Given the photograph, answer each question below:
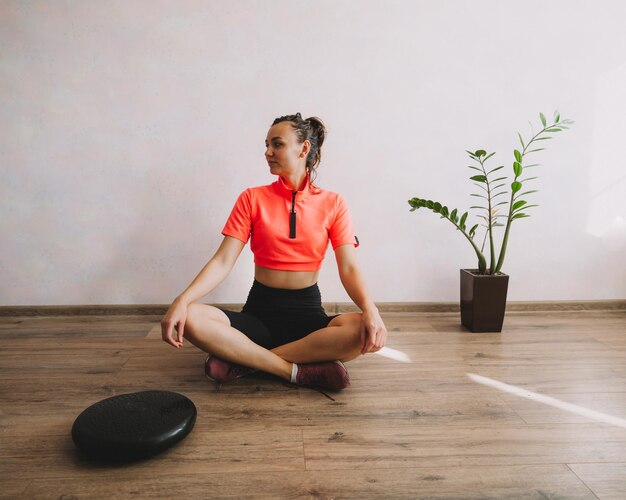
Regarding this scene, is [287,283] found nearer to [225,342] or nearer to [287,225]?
[287,225]

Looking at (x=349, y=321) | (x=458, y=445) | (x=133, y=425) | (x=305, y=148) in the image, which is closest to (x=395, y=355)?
(x=349, y=321)

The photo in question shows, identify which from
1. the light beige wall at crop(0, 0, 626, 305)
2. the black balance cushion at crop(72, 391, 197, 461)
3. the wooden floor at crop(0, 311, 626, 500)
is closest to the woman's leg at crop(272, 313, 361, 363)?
the wooden floor at crop(0, 311, 626, 500)

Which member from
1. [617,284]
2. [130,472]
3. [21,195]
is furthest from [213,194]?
[617,284]

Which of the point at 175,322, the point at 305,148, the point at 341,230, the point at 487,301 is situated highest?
the point at 305,148

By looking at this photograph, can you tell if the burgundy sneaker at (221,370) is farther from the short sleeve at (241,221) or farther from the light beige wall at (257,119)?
the light beige wall at (257,119)

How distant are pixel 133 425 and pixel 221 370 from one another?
1.36 ft

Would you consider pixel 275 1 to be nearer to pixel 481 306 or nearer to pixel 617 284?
pixel 481 306

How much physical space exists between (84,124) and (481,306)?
2016 mm

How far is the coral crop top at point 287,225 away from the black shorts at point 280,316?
10 cm

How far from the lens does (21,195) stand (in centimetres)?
227

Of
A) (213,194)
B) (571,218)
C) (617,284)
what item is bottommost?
(617,284)

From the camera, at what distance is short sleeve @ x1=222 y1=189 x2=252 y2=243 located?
1.70 m

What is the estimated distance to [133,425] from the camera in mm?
1205

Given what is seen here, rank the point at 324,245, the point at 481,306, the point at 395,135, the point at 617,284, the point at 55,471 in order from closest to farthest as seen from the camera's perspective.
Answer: the point at 55,471 → the point at 324,245 → the point at 481,306 → the point at 395,135 → the point at 617,284
